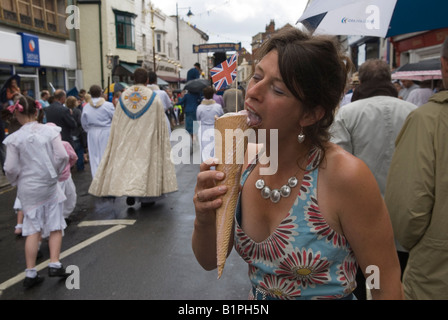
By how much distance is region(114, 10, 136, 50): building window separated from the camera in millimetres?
26645

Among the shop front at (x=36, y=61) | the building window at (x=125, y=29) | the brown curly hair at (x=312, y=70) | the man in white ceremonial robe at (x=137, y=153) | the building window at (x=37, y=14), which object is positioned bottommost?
the man in white ceremonial robe at (x=137, y=153)

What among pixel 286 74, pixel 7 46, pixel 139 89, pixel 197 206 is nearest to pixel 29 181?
pixel 139 89

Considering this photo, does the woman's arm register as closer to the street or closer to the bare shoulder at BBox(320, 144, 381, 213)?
the bare shoulder at BBox(320, 144, 381, 213)

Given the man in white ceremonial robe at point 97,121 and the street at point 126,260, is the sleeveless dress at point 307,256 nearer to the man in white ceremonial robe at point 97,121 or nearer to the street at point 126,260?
the street at point 126,260

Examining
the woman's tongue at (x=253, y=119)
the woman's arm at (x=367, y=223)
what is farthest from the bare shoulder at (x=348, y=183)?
the woman's tongue at (x=253, y=119)

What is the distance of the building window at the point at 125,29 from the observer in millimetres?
26645

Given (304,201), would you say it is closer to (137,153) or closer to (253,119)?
(253,119)

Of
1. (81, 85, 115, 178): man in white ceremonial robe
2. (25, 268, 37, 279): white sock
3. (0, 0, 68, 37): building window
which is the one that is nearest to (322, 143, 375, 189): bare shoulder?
(25, 268, 37, 279): white sock

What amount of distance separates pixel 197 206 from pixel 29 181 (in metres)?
3.03

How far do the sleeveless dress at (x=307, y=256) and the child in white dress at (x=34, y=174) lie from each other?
305cm

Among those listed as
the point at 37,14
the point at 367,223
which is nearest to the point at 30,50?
the point at 37,14

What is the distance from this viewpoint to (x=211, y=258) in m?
1.48

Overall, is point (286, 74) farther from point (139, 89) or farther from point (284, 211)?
point (139, 89)

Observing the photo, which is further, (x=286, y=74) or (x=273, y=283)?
(x=273, y=283)
